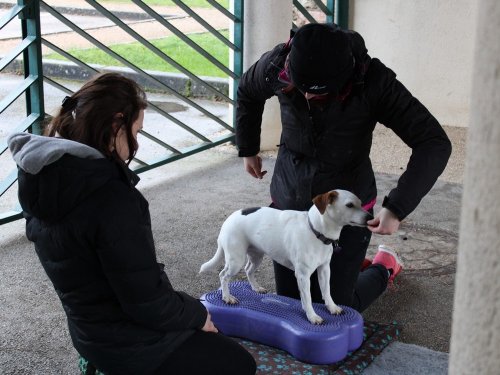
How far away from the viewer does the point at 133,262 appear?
2535mm

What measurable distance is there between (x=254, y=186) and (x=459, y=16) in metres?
3.23

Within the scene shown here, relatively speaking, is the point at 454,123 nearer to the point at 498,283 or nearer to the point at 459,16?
the point at 459,16

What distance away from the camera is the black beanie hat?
294 centimetres

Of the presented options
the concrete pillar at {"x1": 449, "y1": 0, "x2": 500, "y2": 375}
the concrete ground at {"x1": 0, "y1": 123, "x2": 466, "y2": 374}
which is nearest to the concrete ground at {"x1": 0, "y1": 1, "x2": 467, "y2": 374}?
the concrete ground at {"x1": 0, "y1": 123, "x2": 466, "y2": 374}

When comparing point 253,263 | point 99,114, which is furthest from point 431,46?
point 99,114

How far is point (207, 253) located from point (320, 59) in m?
2.29

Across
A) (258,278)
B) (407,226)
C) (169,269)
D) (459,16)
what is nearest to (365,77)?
(258,278)

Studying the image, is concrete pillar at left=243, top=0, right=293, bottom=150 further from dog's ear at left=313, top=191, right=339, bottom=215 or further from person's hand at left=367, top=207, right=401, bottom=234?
person's hand at left=367, top=207, right=401, bottom=234

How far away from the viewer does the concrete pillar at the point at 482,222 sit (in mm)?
1004

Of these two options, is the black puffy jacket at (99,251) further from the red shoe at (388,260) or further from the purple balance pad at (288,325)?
the red shoe at (388,260)

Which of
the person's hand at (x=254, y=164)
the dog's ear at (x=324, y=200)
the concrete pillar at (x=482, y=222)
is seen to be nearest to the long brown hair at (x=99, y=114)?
the dog's ear at (x=324, y=200)

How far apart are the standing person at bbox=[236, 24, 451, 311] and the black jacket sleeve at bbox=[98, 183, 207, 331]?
885mm

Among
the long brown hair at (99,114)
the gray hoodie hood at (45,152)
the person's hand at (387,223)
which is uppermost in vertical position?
the long brown hair at (99,114)

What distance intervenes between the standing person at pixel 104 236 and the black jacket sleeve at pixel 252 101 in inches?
38.9
